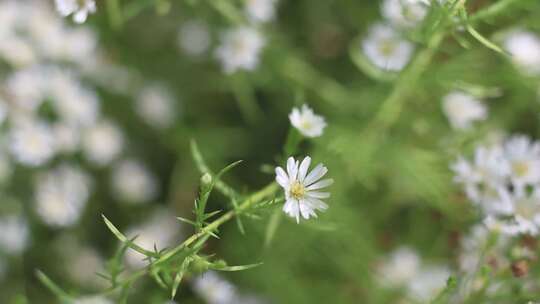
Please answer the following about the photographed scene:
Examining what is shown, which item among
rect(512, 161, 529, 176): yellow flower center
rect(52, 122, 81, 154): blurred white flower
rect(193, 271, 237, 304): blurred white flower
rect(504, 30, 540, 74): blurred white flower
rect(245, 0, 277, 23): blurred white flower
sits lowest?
rect(193, 271, 237, 304): blurred white flower

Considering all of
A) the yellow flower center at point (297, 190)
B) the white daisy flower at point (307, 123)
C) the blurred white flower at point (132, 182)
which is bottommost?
the yellow flower center at point (297, 190)

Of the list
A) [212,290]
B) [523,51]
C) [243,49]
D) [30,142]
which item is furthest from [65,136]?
[523,51]

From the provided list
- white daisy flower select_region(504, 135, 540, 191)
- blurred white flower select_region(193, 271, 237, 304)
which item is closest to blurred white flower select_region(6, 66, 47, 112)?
blurred white flower select_region(193, 271, 237, 304)

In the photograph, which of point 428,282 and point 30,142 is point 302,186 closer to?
point 428,282

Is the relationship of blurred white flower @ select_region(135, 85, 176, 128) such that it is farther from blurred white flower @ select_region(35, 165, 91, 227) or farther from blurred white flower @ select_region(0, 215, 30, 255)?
blurred white flower @ select_region(0, 215, 30, 255)

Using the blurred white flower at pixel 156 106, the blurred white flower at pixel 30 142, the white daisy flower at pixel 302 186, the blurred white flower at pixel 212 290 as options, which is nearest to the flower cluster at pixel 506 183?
the white daisy flower at pixel 302 186

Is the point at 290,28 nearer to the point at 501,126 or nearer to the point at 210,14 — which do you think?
the point at 210,14

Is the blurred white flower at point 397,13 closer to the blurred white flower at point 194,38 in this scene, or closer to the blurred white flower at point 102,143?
the blurred white flower at point 194,38
